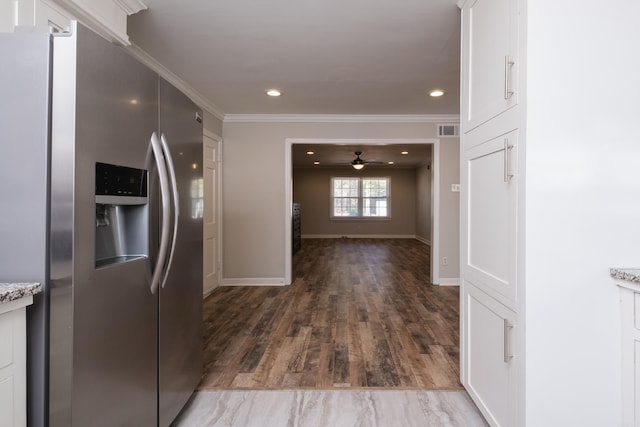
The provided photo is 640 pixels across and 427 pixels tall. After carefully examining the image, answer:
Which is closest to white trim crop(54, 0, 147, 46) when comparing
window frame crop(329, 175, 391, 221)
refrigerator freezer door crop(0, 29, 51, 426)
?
refrigerator freezer door crop(0, 29, 51, 426)

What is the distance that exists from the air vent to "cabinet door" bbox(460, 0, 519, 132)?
2943mm

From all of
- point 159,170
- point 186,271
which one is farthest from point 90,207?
point 186,271

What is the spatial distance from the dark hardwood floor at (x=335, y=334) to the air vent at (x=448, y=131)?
6.82ft

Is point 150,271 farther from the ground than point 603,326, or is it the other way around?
point 150,271

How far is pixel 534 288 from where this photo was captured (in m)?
1.34

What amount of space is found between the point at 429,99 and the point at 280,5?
244 cm

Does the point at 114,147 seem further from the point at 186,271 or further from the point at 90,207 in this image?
the point at 186,271

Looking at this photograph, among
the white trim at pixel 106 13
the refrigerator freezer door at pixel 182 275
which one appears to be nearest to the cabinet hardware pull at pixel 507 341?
the refrigerator freezer door at pixel 182 275

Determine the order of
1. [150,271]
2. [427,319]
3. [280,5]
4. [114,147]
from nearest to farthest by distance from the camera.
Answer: [114,147] → [150,271] → [280,5] → [427,319]

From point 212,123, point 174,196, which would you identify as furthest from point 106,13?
point 212,123

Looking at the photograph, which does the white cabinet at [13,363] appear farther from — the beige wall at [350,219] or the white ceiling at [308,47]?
the beige wall at [350,219]

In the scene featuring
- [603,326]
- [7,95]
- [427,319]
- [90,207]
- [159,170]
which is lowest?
[427,319]

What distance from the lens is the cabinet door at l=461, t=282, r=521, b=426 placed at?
146 cm

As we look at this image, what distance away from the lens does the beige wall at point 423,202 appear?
10203mm
